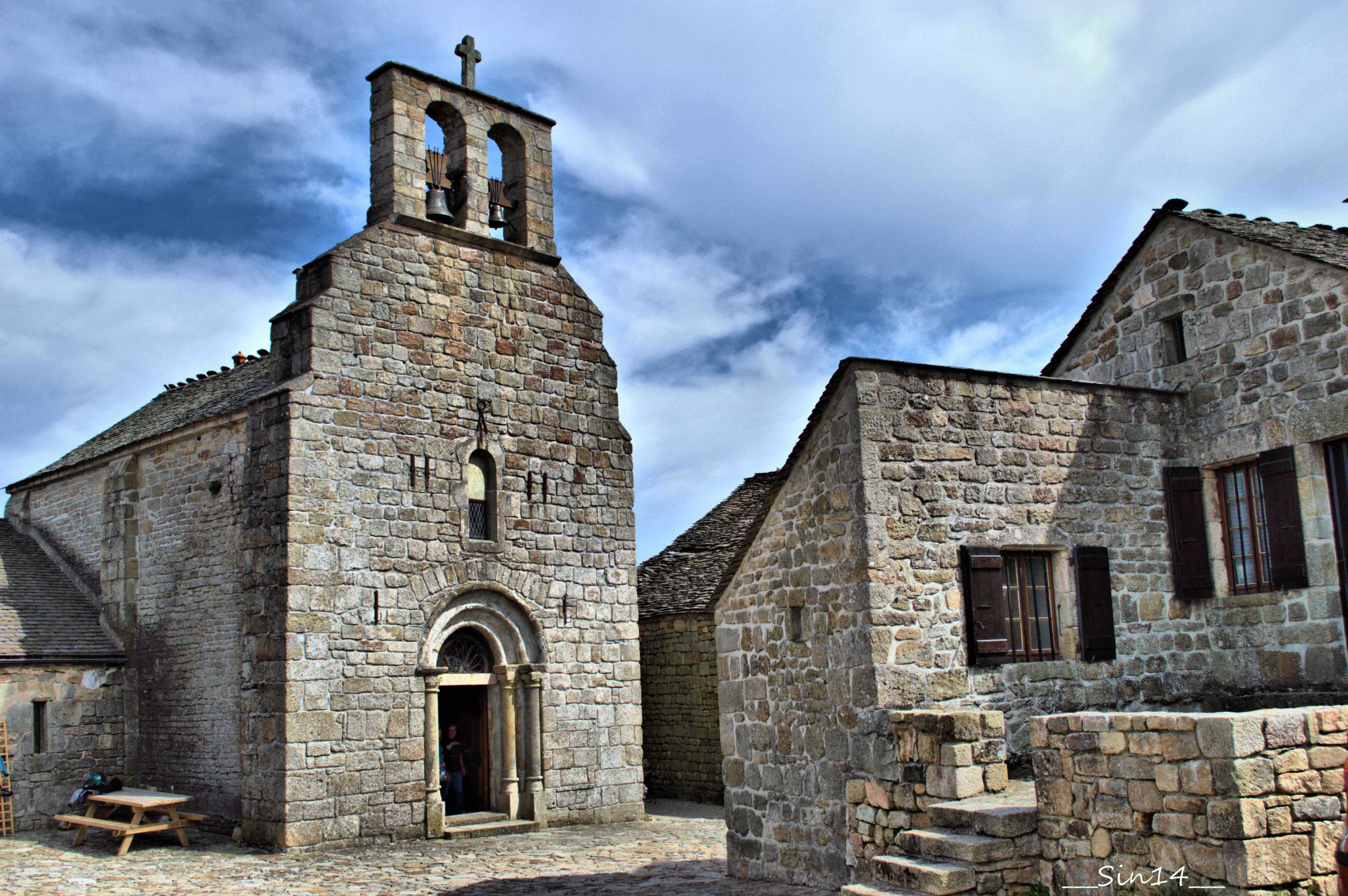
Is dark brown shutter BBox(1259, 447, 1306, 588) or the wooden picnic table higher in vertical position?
dark brown shutter BBox(1259, 447, 1306, 588)

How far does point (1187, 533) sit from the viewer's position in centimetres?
1095

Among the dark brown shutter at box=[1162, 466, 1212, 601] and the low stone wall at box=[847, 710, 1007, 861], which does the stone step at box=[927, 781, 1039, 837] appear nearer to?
the low stone wall at box=[847, 710, 1007, 861]

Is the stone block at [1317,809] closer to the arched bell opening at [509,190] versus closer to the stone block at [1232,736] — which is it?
the stone block at [1232,736]

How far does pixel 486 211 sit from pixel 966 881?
1197cm

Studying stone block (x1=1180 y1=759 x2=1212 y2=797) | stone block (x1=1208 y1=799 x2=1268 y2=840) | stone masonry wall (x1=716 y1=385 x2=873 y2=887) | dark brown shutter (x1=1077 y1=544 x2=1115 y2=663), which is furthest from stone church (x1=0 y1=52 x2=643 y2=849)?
stone block (x1=1208 y1=799 x2=1268 y2=840)

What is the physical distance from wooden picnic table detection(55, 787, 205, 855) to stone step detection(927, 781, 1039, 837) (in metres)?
9.68

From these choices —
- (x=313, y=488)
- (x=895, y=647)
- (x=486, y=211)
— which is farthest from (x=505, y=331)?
(x=895, y=647)

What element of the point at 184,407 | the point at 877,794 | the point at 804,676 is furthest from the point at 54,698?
the point at 877,794

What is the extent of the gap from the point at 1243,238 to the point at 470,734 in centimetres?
1163

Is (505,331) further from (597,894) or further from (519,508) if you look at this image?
(597,894)

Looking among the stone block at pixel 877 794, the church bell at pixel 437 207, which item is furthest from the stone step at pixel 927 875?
the church bell at pixel 437 207

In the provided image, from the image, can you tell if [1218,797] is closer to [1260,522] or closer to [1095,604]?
[1095,604]

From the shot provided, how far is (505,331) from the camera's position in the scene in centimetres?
1616

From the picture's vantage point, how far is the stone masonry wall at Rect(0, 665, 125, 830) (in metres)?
15.6
